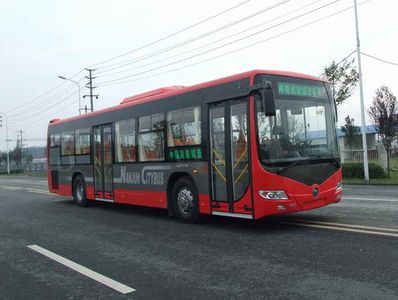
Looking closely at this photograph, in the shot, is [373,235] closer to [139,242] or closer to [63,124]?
[139,242]

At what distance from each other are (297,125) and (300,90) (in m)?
0.78

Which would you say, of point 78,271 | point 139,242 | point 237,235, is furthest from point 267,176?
point 78,271

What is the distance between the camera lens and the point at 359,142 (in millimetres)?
36906

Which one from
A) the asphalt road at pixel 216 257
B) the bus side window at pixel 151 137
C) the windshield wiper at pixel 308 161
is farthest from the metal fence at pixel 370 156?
the bus side window at pixel 151 137

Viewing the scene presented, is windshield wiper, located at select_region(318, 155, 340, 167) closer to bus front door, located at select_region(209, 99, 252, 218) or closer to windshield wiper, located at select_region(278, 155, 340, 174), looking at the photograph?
windshield wiper, located at select_region(278, 155, 340, 174)

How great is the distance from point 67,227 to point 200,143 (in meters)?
3.73

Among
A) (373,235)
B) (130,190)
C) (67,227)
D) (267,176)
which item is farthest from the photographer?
(130,190)

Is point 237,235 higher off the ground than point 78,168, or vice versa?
point 78,168

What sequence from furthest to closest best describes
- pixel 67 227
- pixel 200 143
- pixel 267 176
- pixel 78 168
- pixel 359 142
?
pixel 359 142
pixel 78 168
pixel 67 227
pixel 200 143
pixel 267 176

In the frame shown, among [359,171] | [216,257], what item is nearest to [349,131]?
[359,171]

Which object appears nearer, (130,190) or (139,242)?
(139,242)

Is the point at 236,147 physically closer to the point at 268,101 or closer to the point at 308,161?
the point at 268,101

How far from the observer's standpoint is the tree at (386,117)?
2925 centimetres

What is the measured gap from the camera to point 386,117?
1160 inches
